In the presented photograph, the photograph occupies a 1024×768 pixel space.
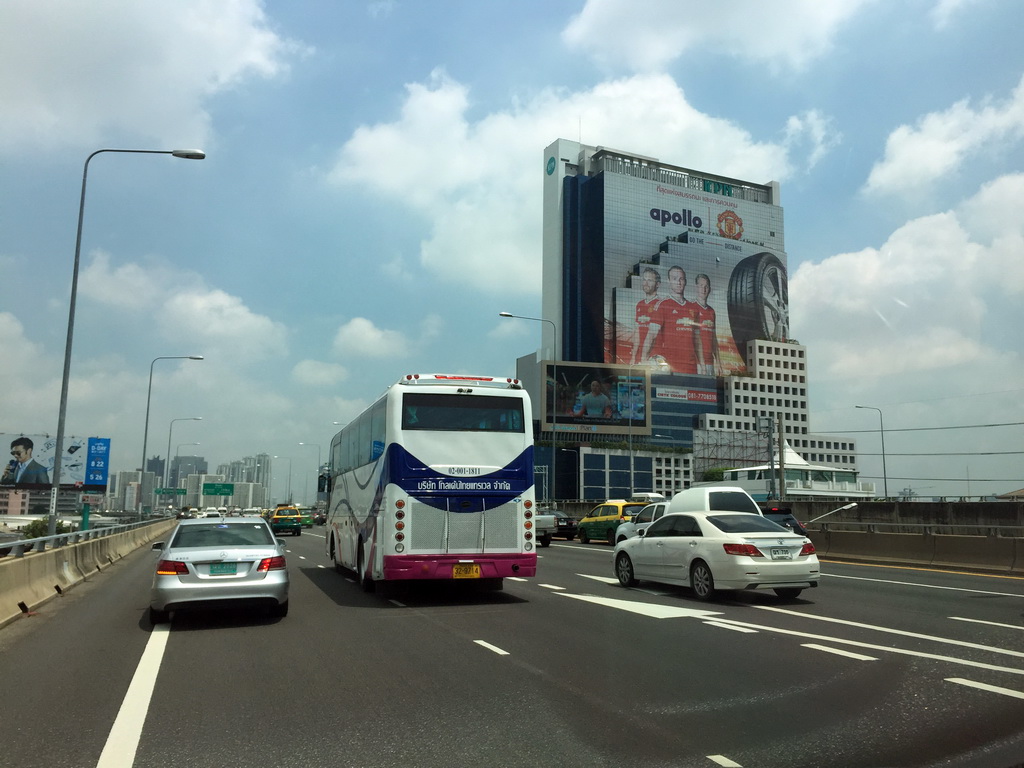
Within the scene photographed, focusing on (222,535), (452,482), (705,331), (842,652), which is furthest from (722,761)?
(705,331)

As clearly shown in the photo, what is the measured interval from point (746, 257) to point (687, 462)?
49703 millimetres

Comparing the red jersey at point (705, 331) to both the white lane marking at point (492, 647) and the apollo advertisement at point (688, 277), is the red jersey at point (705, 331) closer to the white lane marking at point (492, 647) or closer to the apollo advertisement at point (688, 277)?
the apollo advertisement at point (688, 277)

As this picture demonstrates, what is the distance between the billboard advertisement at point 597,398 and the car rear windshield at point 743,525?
120 meters

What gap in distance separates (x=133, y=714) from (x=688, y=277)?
168468 mm

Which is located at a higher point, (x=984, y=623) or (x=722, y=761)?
(x=984, y=623)

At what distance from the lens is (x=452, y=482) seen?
14570mm

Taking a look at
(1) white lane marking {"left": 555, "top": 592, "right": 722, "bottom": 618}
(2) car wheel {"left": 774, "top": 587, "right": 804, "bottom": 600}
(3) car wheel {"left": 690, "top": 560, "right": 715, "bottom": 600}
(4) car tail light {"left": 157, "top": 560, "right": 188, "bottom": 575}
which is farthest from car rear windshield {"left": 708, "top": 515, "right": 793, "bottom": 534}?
(4) car tail light {"left": 157, "top": 560, "right": 188, "bottom": 575}

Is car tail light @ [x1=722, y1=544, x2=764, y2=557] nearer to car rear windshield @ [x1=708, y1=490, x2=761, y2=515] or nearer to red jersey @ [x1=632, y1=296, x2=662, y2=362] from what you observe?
car rear windshield @ [x1=708, y1=490, x2=761, y2=515]

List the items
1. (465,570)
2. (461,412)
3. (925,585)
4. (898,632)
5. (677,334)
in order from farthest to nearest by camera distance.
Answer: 1. (677,334)
2. (925,585)
3. (461,412)
4. (465,570)
5. (898,632)

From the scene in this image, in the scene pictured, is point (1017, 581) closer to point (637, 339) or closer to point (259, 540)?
point (259, 540)

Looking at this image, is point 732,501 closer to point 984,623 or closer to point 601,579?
point 601,579

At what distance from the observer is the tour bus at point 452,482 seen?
1434 cm

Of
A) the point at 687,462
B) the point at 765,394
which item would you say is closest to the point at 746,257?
the point at 765,394

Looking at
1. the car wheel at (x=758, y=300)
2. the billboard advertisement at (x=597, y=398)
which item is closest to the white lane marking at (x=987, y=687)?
the billboard advertisement at (x=597, y=398)
